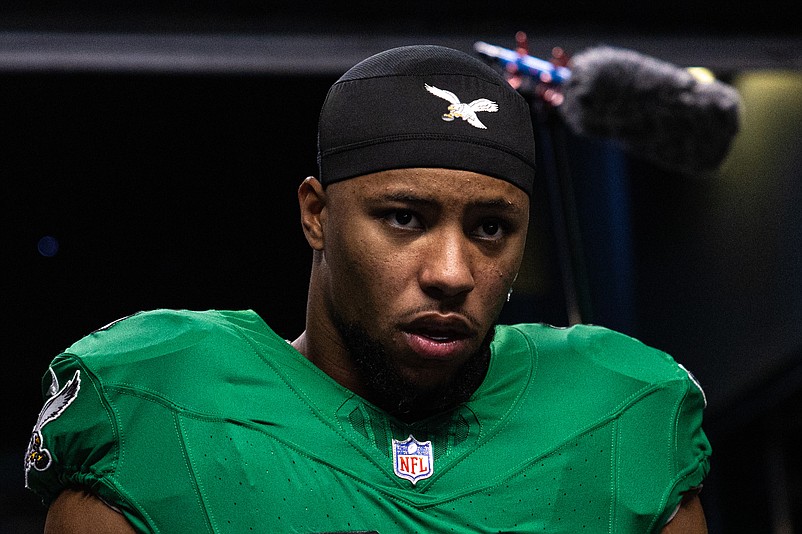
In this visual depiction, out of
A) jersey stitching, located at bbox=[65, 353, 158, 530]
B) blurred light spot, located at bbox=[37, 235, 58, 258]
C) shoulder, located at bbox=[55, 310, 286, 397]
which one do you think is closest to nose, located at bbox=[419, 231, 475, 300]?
shoulder, located at bbox=[55, 310, 286, 397]

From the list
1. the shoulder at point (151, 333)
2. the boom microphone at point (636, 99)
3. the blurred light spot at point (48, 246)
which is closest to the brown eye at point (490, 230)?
the shoulder at point (151, 333)

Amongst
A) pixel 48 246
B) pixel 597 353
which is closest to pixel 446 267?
pixel 597 353

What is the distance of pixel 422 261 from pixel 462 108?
203mm

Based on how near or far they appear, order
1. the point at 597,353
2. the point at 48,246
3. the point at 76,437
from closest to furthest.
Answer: the point at 76,437 < the point at 597,353 < the point at 48,246

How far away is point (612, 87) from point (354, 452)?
153cm

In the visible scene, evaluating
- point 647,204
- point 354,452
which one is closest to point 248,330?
point 354,452

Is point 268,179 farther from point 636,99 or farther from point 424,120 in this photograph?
point 424,120

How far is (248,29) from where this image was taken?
2818mm

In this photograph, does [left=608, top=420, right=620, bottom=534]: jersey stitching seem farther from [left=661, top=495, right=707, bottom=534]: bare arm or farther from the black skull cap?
the black skull cap

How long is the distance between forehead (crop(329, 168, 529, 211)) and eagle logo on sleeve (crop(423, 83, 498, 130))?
0.07 meters

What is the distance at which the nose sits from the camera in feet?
4.57

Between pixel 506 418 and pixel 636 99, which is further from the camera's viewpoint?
pixel 636 99

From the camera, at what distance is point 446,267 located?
139 cm

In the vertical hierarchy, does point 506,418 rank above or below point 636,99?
below
